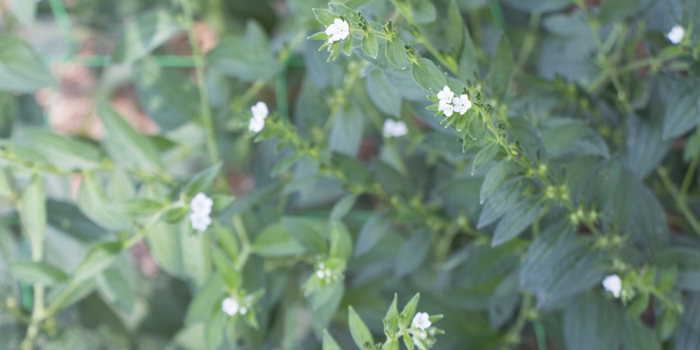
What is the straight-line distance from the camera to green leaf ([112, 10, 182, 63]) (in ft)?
4.23

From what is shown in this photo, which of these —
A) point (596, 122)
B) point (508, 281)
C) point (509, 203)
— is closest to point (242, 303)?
point (509, 203)

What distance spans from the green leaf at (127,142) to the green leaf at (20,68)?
0.13 metres

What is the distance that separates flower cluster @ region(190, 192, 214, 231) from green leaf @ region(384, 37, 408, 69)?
16.6 inches

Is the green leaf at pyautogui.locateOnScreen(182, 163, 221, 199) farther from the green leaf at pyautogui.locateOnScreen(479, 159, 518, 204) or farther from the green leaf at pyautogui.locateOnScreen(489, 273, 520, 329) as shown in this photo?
the green leaf at pyautogui.locateOnScreen(489, 273, 520, 329)

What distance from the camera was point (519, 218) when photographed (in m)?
0.91

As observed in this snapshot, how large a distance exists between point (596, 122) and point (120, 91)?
1937mm

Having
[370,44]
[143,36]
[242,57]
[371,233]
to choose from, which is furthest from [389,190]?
[143,36]

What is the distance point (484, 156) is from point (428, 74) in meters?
0.14

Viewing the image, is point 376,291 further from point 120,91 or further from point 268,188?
point 120,91

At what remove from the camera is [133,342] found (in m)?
1.56

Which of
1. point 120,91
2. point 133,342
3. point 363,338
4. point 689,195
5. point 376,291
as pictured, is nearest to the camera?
point 363,338

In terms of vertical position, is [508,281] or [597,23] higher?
[597,23]

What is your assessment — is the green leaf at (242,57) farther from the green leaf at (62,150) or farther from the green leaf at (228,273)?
the green leaf at (228,273)

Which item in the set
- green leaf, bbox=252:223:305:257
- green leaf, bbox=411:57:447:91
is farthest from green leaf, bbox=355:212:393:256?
green leaf, bbox=411:57:447:91
